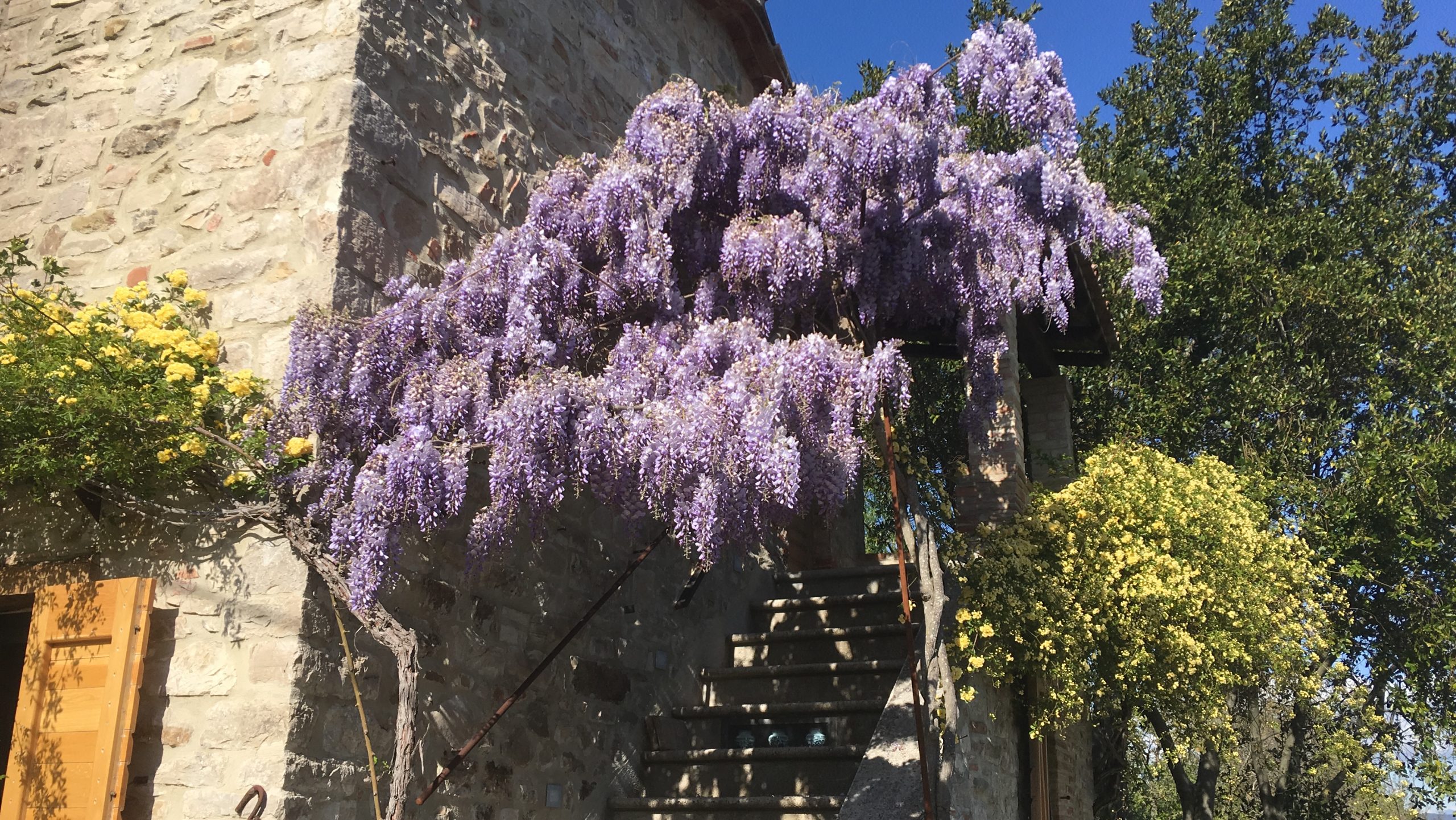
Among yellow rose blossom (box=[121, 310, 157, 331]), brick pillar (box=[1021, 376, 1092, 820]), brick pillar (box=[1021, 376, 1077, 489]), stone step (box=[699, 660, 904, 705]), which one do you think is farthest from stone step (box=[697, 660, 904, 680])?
yellow rose blossom (box=[121, 310, 157, 331])

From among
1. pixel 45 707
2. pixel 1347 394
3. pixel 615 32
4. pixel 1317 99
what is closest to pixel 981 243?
pixel 615 32

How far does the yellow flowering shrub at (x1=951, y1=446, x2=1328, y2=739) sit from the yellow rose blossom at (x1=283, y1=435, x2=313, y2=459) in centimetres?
250

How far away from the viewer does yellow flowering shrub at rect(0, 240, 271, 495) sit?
3.34 meters

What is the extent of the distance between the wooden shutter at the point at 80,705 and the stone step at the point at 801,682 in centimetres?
288

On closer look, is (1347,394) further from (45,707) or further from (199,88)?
(45,707)

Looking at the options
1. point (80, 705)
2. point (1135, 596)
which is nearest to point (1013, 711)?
point (1135, 596)

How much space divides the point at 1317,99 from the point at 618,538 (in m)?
8.07

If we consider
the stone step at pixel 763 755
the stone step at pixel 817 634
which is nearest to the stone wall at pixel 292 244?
the stone step at pixel 763 755

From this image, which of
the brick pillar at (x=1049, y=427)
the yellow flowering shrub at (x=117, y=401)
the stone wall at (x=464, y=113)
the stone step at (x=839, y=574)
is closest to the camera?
Result: the yellow flowering shrub at (x=117, y=401)

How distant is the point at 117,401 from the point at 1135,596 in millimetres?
4067

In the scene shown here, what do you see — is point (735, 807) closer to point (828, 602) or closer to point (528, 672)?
point (528, 672)

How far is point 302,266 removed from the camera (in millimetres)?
3826

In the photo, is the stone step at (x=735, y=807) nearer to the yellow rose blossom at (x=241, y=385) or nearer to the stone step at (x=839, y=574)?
the stone step at (x=839, y=574)

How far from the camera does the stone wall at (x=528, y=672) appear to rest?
345 centimetres
